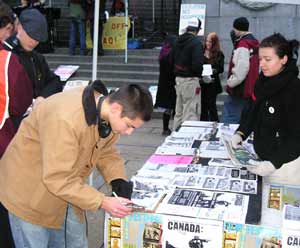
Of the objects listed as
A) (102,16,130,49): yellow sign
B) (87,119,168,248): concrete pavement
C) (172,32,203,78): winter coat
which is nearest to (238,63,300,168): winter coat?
(87,119,168,248): concrete pavement

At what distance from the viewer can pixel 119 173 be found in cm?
249

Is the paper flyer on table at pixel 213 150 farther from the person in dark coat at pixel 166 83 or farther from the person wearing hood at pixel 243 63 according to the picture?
the person in dark coat at pixel 166 83

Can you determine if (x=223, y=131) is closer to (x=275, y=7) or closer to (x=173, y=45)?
(x=173, y=45)

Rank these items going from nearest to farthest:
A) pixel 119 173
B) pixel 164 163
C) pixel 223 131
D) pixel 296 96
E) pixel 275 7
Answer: pixel 119 173 < pixel 296 96 < pixel 164 163 < pixel 223 131 < pixel 275 7

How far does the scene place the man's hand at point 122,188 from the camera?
2.43 metres

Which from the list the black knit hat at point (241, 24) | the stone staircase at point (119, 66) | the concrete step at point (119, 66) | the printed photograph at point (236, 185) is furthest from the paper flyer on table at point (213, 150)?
the concrete step at point (119, 66)

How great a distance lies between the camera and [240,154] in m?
3.17

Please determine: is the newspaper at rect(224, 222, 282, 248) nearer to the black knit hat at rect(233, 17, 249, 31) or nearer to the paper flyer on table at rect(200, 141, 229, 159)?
the paper flyer on table at rect(200, 141, 229, 159)

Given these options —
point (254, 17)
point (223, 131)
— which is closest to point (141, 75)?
point (254, 17)

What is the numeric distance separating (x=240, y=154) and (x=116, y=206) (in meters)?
1.22

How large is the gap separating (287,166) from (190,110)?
11.4 ft

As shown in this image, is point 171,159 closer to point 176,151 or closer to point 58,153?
point 176,151

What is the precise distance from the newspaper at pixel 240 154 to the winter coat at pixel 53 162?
0.91 m

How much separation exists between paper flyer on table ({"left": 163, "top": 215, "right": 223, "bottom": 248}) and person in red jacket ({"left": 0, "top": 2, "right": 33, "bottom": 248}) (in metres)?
0.94
